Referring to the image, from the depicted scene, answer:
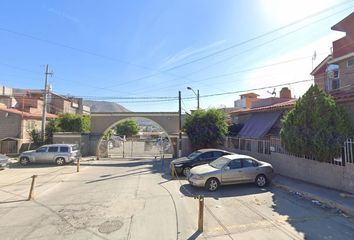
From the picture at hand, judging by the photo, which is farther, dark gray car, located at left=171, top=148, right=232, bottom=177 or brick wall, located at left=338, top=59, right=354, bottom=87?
brick wall, located at left=338, top=59, right=354, bottom=87

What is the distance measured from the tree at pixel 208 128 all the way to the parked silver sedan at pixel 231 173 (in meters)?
10.8

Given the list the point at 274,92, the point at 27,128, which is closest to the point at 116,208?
the point at 27,128

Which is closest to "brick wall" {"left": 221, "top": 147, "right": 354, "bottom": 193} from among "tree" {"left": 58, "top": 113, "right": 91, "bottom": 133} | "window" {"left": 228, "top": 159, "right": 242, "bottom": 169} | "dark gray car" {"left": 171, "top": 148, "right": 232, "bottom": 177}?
"dark gray car" {"left": 171, "top": 148, "right": 232, "bottom": 177}

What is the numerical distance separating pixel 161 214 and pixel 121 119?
22846 mm

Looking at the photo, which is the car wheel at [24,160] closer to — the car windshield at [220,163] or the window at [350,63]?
the car windshield at [220,163]

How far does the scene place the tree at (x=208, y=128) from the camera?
23.3 meters

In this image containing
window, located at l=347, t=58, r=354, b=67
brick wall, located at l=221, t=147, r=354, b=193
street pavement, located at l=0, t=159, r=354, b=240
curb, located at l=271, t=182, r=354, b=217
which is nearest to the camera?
street pavement, located at l=0, t=159, r=354, b=240

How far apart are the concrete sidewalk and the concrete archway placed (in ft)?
56.9

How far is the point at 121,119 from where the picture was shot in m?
30.0

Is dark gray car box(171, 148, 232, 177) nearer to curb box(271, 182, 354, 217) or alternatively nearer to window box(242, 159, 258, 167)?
window box(242, 159, 258, 167)

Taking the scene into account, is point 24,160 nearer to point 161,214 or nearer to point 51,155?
point 51,155

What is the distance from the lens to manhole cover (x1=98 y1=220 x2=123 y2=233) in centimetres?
686

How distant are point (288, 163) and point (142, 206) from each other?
876cm

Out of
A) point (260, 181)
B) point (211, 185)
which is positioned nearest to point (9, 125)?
point (211, 185)
